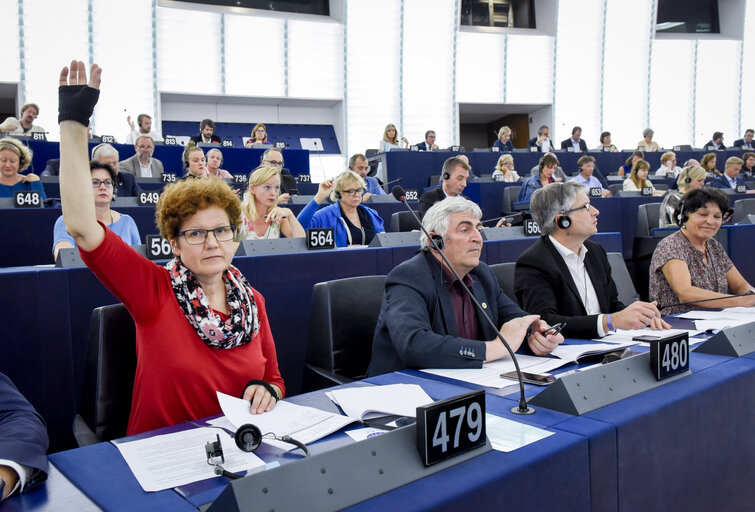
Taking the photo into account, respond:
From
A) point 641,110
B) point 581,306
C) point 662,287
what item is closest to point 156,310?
point 581,306

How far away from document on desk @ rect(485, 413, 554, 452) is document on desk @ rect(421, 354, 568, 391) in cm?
26

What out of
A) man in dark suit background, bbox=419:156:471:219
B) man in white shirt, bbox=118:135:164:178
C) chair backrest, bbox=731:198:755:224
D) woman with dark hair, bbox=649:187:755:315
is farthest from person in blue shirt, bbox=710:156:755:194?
man in white shirt, bbox=118:135:164:178

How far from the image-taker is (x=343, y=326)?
6.28 ft

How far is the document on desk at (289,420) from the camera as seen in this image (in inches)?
39.9

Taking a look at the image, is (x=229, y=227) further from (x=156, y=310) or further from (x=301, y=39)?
(x=301, y=39)

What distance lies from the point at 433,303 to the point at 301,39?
34.8ft

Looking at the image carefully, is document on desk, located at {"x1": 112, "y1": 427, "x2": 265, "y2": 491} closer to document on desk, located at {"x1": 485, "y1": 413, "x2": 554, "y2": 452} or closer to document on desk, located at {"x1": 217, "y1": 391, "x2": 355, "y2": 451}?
document on desk, located at {"x1": 217, "y1": 391, "x2": 355, "y2": 451}

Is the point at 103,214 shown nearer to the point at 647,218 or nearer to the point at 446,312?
the point at 446,312

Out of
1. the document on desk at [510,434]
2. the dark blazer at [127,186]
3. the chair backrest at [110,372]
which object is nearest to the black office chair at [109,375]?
the chair backrest at [110,372]

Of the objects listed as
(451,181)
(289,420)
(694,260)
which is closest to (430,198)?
(451,181)

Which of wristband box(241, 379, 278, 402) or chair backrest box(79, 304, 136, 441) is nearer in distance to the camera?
wristband box(241, 379, 278, 402)

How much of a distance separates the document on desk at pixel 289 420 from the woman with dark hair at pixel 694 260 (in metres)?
1.81

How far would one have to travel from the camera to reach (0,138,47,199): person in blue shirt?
4.10 metres

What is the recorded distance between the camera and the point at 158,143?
700cm
